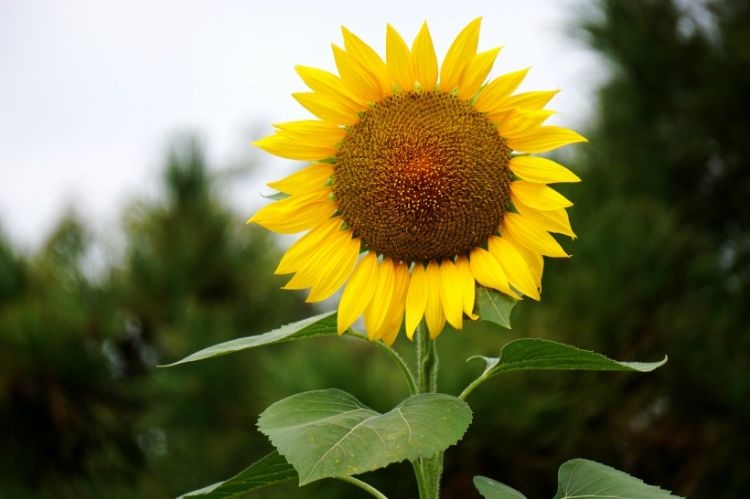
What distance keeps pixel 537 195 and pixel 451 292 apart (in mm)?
90

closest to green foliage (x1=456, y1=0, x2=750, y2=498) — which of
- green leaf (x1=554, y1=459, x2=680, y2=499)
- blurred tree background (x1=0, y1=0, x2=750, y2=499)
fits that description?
blurred tree background (x1=0, y1=0, x2=750, y2=499)

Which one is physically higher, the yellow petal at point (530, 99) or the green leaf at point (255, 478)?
the yellow petal at point (530, 99)

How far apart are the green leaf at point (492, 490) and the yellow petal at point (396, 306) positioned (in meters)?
0.11

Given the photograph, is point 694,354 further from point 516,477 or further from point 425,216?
point 425,216

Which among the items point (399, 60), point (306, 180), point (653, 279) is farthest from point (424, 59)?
point (653, 279)

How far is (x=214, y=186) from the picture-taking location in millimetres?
3082

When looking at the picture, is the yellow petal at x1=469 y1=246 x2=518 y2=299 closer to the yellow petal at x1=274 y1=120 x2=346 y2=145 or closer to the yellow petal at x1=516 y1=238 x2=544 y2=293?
the yellow petal at x1=516 y1=238 x2=544 y2=293

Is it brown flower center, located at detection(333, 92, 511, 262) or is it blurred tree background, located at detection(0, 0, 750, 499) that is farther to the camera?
blurred tree background, located at detection(0, 0, 750, 499)

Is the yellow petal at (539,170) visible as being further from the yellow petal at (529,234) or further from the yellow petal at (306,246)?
the yellow petal at (306,246)

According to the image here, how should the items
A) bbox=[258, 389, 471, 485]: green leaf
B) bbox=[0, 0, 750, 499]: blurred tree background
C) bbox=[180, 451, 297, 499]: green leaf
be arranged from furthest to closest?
1. bbox=[0, 0, 750, 499]: blurred tree background
2. bbox=[180, 451, 297, 499]: green leaf
3. bbox=[258, 389, 471, 485]: green leaf

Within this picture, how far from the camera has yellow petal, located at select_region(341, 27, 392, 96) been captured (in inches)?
26.4

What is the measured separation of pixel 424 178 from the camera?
681 mm

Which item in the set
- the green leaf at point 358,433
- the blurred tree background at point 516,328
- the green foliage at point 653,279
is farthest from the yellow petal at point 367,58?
the green foliage at point 653,279

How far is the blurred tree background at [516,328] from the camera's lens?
1979mm
